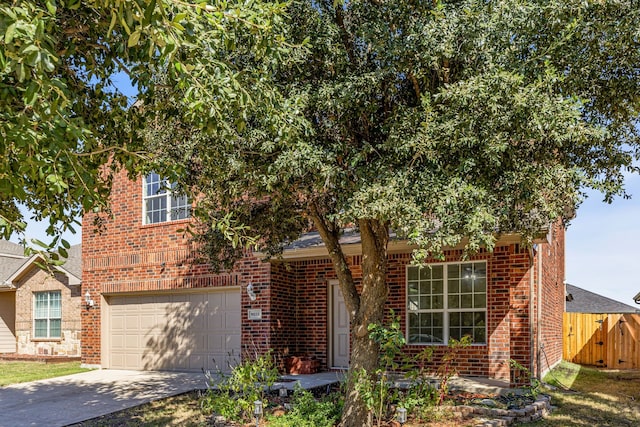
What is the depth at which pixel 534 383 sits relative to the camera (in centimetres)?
955

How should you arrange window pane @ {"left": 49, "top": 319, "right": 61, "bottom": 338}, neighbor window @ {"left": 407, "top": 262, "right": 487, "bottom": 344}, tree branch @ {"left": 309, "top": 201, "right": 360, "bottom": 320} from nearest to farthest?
1. tree branch @ {"left": 309, "top": 201, "right": 360, "bottom": 320}
2. neighbor window @ {"left": 407, "top": 262, "right": 487, "bottom": 344}
3. window pane @ {"left": 49, "top": 319, "right": 61, "bottom": 338}

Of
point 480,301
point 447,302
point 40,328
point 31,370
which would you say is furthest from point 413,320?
point 40,328

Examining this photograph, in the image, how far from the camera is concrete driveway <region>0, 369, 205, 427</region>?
9.85 m

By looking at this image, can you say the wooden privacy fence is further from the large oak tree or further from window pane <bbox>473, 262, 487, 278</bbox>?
the large oak tree

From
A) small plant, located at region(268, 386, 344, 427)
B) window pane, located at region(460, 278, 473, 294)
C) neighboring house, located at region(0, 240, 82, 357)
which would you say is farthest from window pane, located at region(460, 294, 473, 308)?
neighboring house, located at region(0, 240, 82, 357)

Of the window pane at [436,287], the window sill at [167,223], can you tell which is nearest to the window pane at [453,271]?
the window pane at [436,287]

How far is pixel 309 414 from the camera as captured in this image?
28.5 ft

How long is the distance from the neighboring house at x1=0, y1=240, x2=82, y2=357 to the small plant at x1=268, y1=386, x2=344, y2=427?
11.2 m

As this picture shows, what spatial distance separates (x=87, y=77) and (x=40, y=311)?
630 inches

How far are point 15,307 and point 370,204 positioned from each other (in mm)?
18846

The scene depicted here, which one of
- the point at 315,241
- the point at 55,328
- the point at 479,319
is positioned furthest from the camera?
the point at 55,328

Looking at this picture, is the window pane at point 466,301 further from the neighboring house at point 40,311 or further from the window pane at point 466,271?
A: the neighboring house at point 40,311

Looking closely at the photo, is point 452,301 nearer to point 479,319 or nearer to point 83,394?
point 479,319

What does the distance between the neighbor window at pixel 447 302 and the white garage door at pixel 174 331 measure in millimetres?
4237
